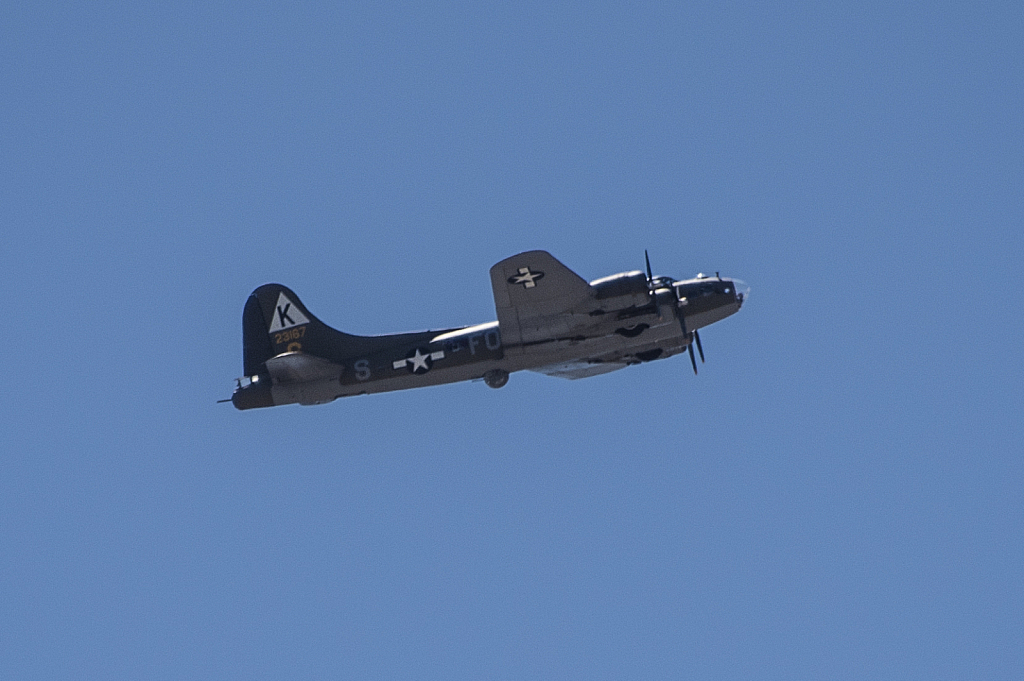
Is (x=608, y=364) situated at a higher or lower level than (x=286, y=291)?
lower

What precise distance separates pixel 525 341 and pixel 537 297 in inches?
77.7

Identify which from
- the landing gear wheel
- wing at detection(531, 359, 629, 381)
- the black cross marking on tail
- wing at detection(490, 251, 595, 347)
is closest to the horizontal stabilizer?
the black cross marking on tail

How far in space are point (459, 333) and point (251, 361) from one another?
7.77m

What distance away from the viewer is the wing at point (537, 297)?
36750 millimetres

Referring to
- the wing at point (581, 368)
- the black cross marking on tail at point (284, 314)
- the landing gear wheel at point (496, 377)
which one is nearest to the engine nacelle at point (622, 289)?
the wing at point (581, 368)

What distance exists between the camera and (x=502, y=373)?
39969mm

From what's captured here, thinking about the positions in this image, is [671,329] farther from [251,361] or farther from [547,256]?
[251,361]

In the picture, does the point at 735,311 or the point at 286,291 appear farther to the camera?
the point at 286,291

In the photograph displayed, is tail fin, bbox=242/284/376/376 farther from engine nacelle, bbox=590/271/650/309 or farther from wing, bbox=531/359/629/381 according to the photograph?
engine nacelle, bbox=590/271/650/309

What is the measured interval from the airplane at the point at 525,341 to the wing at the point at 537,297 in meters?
0.03

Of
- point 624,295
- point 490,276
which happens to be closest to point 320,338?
point 490,276

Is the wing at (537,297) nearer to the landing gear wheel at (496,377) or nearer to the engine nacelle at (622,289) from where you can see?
the engine nacelle at (622,289)

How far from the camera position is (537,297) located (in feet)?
124

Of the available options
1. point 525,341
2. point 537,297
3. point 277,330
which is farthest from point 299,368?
point 537,297
